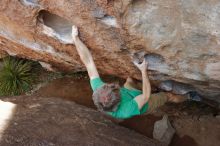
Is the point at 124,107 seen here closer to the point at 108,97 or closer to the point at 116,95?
the point at 116,95

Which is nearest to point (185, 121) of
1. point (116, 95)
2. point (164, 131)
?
point (164, 131)

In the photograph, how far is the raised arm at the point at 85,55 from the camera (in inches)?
211

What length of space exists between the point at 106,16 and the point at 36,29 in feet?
3.82

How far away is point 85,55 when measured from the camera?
5441 mm

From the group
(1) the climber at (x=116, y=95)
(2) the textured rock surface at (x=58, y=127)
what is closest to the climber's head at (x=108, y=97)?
(1) the climber at (x=116, y=95)

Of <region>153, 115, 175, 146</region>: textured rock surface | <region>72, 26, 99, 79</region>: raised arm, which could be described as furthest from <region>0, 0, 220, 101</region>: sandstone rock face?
<region>153, 115, 175, 146</region>: textured rock surface

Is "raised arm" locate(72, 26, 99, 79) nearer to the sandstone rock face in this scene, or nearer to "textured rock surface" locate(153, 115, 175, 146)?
the sandstone rock face

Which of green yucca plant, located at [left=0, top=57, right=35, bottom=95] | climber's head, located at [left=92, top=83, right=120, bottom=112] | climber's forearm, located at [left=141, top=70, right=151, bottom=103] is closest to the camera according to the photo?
climber's head, located at [left=92, top=83, right=120, bottom=112]

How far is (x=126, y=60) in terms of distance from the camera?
570 centimetres

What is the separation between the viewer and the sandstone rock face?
466cm

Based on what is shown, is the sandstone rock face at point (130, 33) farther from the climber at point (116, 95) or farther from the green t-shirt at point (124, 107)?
the green t-shirt at point (124, 107)

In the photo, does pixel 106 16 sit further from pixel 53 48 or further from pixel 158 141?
pixel 158 141

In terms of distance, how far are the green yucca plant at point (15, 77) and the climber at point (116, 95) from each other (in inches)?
95.2

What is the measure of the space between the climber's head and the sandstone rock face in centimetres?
63
